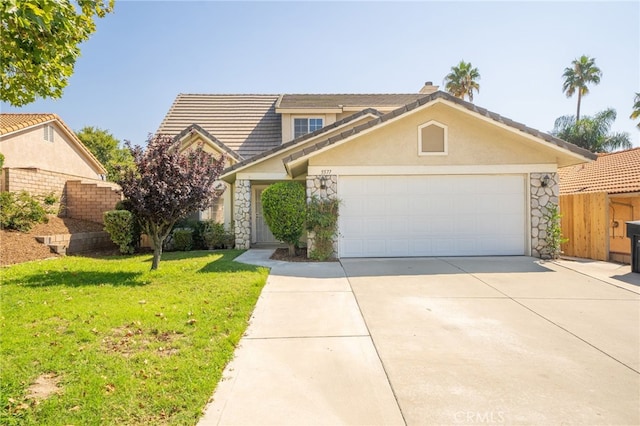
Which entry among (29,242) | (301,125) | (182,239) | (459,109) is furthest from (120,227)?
(459,109)

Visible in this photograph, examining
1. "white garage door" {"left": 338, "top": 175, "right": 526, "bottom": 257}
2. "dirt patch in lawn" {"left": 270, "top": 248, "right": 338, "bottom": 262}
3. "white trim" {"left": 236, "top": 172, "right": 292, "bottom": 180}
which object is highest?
"white trim" {"left": 236, "top": 172, "right": 292, "bottom": 180}

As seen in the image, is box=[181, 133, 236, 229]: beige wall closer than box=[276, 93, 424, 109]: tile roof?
Yes

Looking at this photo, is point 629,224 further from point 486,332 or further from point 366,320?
point 366,320

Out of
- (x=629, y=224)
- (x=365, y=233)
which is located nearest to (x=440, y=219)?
(x=365, y=233)

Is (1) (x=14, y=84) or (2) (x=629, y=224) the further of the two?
(2) (x=629, y=224)

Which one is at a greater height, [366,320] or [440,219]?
[440,219]

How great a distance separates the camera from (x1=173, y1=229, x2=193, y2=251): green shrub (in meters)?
12.7

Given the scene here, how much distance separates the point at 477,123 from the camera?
10.0m

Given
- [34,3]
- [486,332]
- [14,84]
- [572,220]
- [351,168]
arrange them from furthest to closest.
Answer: [572,220]
[351,168]
[14,84]
[486,332]
[34,3]

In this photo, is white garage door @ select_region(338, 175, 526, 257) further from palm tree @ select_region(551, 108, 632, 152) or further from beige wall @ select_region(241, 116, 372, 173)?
palm tree @ select_region(551, 108, 632, 152)

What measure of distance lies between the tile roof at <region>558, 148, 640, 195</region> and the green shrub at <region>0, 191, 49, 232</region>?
19122 mm

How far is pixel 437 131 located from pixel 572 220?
6180 mm

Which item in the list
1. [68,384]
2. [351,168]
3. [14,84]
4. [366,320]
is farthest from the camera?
[351,168]

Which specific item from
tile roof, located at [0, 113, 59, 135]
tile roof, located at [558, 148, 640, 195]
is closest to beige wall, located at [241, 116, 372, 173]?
tile roof, located at [558, 148, 640, 195]
